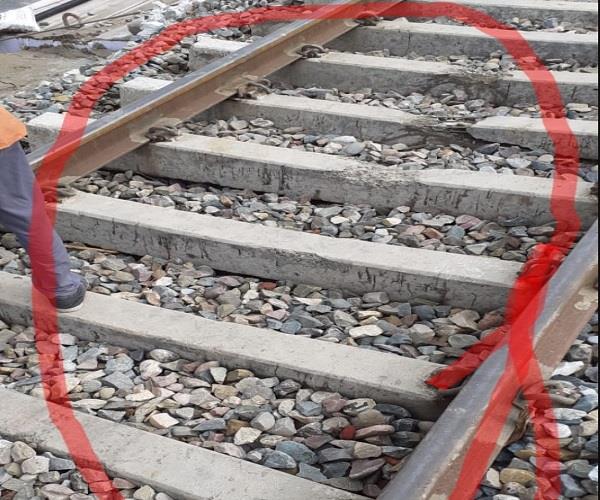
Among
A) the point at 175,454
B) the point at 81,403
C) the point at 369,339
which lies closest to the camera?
the point at 175,454

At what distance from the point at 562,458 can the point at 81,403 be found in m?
1.55

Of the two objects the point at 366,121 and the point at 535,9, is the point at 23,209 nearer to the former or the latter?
the point at 366,121

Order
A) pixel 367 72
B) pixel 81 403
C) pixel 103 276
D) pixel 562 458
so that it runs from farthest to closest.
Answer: pixel 367 72
pixel 103 276
pixel 81 403
pixel 562 458

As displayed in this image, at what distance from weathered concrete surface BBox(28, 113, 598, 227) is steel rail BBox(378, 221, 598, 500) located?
74cm

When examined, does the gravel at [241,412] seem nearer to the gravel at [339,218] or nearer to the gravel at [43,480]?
the gravel at [43,480]

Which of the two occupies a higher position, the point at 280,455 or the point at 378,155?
the point at 378,155

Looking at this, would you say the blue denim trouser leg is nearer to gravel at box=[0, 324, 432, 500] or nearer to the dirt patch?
gravel at box=[0, 324, 432, 500]

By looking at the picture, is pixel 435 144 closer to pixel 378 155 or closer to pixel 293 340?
pixel 378 155

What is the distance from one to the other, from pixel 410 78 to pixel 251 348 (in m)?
2.61

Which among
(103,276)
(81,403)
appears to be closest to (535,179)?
(103,276)

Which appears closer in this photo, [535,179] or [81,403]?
[81,403]

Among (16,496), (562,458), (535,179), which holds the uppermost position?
(535,179)

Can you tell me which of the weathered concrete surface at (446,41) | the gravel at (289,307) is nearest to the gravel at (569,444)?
the gravel at (289,307)

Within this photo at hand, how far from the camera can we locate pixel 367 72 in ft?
17.4
